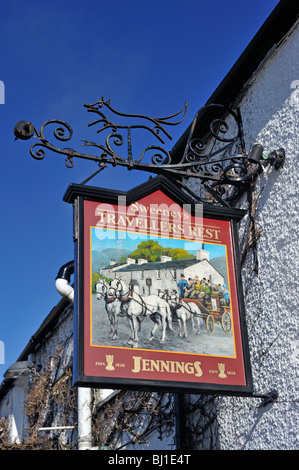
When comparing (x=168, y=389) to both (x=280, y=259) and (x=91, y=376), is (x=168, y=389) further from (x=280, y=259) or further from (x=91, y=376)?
(x=280, y=259)

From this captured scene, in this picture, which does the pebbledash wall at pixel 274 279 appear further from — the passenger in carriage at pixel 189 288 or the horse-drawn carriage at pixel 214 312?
the passenger in carriage at pixel 189 288

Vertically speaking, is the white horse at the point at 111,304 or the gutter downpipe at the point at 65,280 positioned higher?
the gutter downpipe at the point at 65,280

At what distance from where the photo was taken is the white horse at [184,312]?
236 inches

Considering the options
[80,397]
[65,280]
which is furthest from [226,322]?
[80,397]

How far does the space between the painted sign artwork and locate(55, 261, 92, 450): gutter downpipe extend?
3.83 meters

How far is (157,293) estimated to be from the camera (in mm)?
6043

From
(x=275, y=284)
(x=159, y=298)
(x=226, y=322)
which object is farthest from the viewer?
(x=275, y=284)

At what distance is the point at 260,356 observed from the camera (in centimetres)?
656

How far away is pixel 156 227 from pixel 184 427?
94.6 inches

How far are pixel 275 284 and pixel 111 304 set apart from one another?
157 centimetres

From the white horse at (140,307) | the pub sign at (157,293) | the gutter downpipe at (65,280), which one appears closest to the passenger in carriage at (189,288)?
the pub sign at (157,293)

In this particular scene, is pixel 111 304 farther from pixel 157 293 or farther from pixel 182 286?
pixel 182 286
